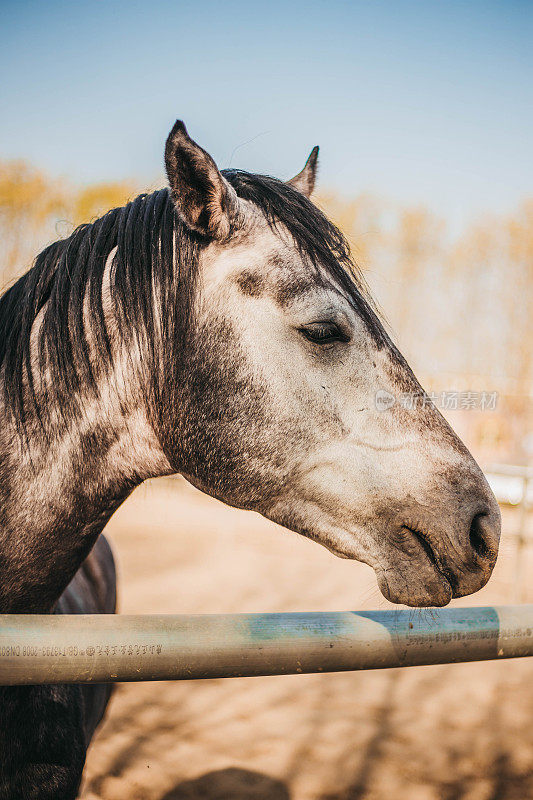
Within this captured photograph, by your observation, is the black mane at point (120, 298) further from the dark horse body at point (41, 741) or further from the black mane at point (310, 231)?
the dark horse body at point (41, 741)

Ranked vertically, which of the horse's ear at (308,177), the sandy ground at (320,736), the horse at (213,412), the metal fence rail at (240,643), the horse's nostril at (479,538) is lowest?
the sandy ground at (320,736)

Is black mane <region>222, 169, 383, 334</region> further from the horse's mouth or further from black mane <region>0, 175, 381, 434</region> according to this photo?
the horse's mouth

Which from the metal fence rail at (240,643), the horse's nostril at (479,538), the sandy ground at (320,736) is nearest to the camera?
the metal fence rail at (240,643)

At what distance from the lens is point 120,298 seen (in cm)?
148

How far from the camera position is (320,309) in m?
1.39

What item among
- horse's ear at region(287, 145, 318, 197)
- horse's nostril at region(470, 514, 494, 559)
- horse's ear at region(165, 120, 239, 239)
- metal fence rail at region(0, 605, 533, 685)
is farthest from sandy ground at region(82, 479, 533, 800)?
horse's ear at region(287, 145, 318, 197)

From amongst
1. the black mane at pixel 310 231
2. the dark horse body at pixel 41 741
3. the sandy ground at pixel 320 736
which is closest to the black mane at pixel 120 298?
the black mane at pixel 310 231

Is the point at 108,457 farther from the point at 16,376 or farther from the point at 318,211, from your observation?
the point at 318,211

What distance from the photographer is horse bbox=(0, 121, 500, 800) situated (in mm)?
1339

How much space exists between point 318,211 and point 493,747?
3.35 m

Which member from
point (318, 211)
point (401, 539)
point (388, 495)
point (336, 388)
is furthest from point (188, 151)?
point (401, 539)

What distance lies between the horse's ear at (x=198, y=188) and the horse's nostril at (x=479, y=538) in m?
0.95

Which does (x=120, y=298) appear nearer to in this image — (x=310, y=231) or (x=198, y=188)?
(x=198, y=188)

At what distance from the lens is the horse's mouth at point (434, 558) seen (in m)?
1.31
